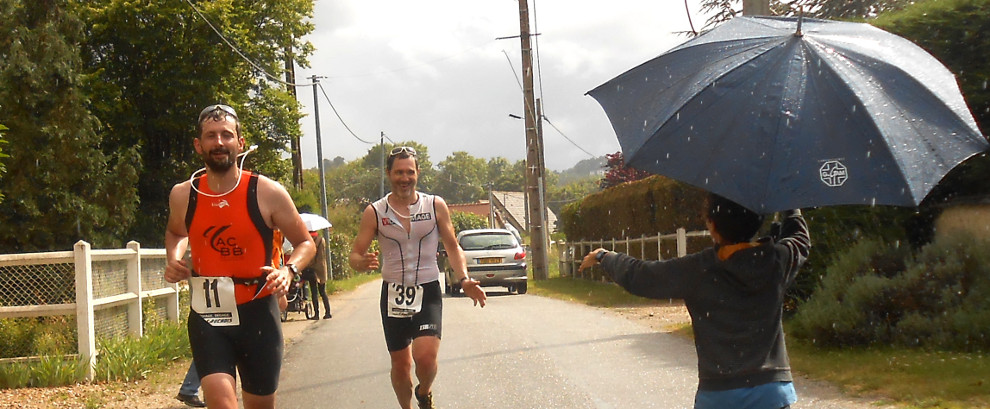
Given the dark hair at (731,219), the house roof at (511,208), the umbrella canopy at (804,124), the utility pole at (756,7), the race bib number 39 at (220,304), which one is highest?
the house roof at (511,208)

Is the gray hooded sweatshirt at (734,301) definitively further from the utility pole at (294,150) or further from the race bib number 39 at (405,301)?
the utility pole at (294,150)

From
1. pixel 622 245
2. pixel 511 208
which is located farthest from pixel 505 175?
pixel 622 245

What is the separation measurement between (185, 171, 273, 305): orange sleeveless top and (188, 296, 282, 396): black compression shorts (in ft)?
0.30

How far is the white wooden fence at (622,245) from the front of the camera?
1934cm

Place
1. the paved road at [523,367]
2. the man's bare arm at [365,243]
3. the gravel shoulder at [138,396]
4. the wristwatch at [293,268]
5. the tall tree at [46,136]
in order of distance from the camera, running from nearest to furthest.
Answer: the wristwatch at [293,268]
the man's bare arm at [365,243]
the gravel shoulder at [138,396]
the paved road at [523,367]
the tall tree at [46,136]

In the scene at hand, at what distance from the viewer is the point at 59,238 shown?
23875 mm

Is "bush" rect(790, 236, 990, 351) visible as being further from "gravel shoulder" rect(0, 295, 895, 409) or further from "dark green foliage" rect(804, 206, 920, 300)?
"gravel shoulder" rect(0, 295, 895, 409)

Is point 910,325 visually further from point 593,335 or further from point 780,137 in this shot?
point 780,137

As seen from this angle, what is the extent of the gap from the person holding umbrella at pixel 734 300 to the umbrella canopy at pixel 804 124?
0.70 feet

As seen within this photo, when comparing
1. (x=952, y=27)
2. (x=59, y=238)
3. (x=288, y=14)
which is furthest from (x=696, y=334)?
(x=288, y=14)

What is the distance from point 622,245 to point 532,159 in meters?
7.05

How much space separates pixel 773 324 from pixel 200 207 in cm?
268

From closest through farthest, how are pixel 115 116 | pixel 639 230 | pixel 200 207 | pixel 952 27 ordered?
pixel 200 207
pixel 952 27
pixel 639 230
pixel 115 116

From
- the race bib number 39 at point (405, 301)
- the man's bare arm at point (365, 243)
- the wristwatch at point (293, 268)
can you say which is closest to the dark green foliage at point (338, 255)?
→ the man's bare arm at point (365, 243)
